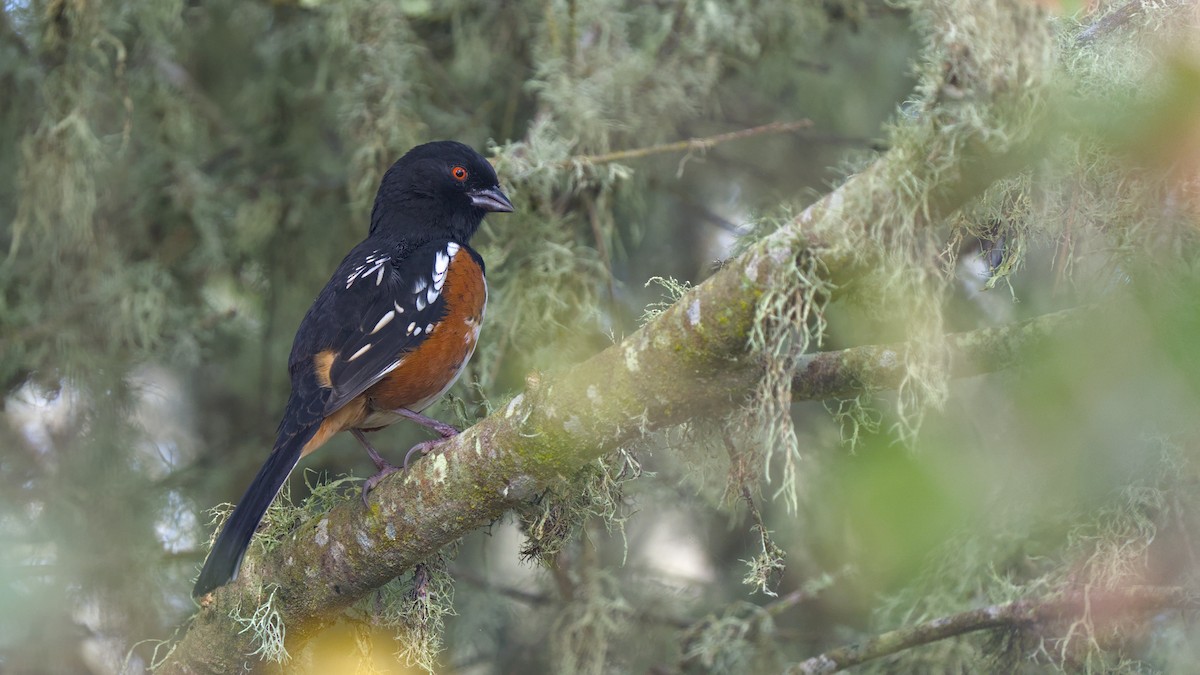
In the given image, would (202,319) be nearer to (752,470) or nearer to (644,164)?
(644,164)

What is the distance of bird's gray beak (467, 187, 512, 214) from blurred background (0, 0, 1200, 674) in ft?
0.31

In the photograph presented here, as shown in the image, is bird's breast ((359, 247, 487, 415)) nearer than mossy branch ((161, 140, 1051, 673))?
No

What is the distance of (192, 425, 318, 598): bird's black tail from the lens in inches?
87.6

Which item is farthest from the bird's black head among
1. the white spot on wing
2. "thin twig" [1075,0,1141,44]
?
"thin twig" [1075,0,1141,44]

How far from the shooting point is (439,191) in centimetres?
320

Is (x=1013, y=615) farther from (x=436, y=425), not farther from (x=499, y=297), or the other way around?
(x=499, y=297)

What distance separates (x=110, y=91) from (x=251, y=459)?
1303mm

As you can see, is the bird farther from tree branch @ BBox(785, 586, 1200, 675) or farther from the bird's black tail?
tree branch @ BBox(785, 586, 1200, 675)

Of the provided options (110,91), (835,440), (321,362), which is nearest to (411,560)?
(321,362)

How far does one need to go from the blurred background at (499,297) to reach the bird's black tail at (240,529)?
1.11 feet

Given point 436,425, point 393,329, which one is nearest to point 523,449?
point 436,425

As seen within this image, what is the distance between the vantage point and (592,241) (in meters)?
3.61

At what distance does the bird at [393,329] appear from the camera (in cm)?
261

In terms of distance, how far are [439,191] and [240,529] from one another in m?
1.27
